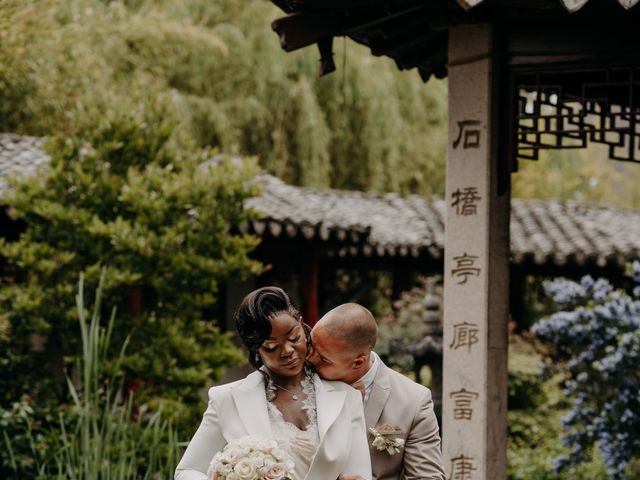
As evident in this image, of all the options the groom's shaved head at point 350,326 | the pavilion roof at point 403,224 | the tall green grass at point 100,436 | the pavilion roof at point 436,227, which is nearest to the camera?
the groom's shaved head at point 350,326

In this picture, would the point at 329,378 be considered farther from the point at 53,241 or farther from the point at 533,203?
the point at 533,203

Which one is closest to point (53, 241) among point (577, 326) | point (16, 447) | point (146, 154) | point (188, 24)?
point (146, 154)

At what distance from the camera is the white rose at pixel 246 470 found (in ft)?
9.07

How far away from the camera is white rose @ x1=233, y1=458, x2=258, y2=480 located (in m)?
2.77

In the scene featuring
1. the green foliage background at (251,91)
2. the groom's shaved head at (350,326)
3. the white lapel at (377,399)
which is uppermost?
the green foliage background at (251,91)

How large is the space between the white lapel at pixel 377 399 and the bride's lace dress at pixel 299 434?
21 centimetres

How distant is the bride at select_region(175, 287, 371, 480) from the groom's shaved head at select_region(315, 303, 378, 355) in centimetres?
8

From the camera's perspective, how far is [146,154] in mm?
9000

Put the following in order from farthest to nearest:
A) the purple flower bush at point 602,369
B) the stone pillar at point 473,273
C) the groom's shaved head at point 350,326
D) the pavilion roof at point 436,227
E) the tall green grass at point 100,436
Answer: the pavilion roof at point 436,227 < the purple flower bush at point 602,369 < the tall green grass at point 100,436 < the stone pillar at point 473,273 < the groom's shaved head at point 350,326

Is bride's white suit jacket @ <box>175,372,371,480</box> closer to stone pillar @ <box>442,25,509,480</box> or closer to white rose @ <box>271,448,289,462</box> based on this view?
white rose @ <box>271,448,289,462</box>

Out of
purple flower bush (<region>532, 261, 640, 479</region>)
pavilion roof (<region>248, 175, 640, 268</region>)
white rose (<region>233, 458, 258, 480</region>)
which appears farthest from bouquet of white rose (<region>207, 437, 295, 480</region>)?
pavilion roof (<region>248, 175, 640, 268</region>)

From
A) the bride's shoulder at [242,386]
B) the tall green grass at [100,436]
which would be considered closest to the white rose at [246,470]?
the bride's shoulder at [242,386]

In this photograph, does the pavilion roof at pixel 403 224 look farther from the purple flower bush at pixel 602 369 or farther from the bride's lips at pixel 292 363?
the bride's lips at pixel 292 363

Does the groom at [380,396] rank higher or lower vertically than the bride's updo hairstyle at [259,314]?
lower
